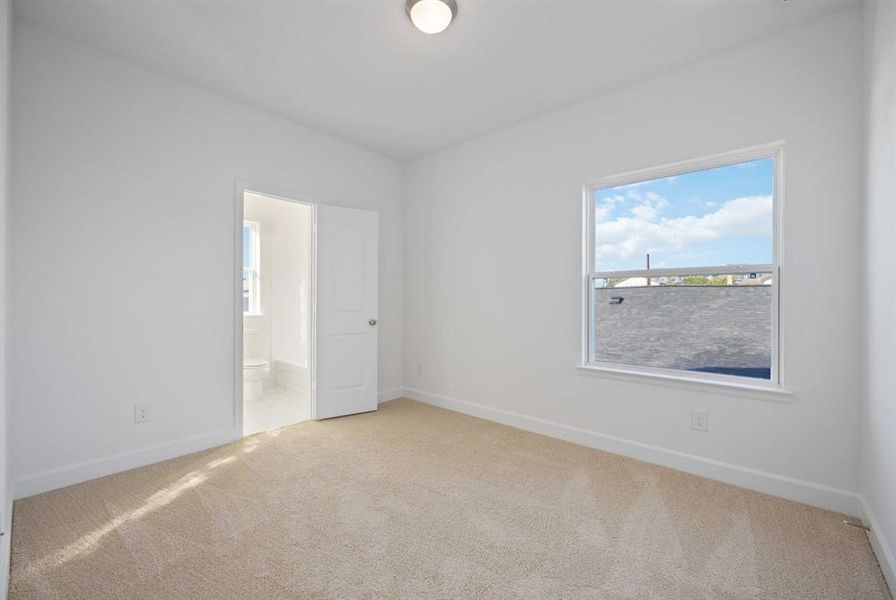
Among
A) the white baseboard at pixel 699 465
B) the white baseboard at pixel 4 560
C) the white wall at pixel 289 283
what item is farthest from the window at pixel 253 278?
the white baseboard at pixel 4 560

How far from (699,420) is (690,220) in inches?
52.8

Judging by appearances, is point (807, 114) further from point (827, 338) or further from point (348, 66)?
point (348, 66)

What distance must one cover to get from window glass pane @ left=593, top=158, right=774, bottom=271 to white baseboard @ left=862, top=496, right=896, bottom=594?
1.41 metres

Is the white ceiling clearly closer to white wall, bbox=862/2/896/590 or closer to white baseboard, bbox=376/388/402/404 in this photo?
white wall, bbox=862/2/896/590

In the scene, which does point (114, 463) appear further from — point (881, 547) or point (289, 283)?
point (881, 547)

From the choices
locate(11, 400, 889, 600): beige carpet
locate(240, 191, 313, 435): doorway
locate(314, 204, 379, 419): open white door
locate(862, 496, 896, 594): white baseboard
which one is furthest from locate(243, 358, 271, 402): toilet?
locate(862, 496, 896, 594): white baseboard

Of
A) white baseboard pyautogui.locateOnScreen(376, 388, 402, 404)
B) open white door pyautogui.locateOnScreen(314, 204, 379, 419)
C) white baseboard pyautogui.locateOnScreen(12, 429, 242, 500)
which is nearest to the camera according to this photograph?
white baseboard pyautogui.locateOnScreen(12, 429, 242, 500)

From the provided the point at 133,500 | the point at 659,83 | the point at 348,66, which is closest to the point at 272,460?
the point at 133,500

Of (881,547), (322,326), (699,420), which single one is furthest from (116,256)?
(881,547)

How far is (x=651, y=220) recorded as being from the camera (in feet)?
9.82

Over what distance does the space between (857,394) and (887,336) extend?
0.63 m

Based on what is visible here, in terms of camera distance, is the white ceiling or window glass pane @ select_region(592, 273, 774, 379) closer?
the white ceiling

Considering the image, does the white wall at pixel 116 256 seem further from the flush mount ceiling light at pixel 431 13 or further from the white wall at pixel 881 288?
the white wall at pixel 881 288

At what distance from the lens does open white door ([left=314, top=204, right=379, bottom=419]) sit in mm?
3840
